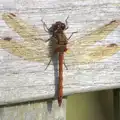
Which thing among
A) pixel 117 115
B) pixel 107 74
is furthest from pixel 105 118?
pixel 107 74

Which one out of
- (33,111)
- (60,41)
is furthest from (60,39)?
(33,111)

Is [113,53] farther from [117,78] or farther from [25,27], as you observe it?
[25,27]

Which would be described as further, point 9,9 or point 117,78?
point 117,78

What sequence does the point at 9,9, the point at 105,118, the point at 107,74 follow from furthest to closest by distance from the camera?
the point at 105,118 < the point at 107,74 < the point at 9,9

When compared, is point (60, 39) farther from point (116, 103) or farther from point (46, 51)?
point (116, 103)

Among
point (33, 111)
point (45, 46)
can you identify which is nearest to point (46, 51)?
point (45, 46)

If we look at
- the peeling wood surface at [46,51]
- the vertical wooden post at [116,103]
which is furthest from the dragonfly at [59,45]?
the vertical wooden post at [116,103]

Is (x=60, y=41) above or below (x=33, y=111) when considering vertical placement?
above

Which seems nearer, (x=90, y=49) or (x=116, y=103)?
(x=90, y=49)
